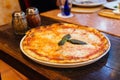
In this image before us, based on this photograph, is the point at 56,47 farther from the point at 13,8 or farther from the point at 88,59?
the point at 13,8

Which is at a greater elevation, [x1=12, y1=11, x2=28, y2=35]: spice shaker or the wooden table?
[x1=12, y1=11, x2=28, y2=35]: spice shaker

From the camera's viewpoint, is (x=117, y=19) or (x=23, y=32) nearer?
(x=23, y=32)

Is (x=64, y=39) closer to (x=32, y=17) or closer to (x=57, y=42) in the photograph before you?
(x=57, y=42)

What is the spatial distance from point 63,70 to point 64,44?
0.17 m

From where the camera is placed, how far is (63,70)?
0.76m

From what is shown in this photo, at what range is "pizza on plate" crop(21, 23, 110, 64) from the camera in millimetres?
795

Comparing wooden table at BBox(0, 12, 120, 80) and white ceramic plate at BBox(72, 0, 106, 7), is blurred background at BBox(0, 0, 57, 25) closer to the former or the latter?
white ceramic plate at BBox(72, 0, 106, 7)

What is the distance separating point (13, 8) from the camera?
5.49 feet

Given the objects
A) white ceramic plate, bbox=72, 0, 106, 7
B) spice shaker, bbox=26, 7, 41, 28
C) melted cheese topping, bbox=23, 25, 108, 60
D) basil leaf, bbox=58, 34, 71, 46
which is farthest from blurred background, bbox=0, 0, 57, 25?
basil leaf, bbox=58, 34, 71, 46

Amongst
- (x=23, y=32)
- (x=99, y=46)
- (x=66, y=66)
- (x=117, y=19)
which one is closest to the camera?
(x=66, y=66)

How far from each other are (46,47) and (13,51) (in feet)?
0.50

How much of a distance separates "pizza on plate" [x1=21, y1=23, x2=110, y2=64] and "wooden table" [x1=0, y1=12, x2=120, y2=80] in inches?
1.2

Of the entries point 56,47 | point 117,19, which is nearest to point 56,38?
point 56,47

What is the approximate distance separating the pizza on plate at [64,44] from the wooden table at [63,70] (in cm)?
3
